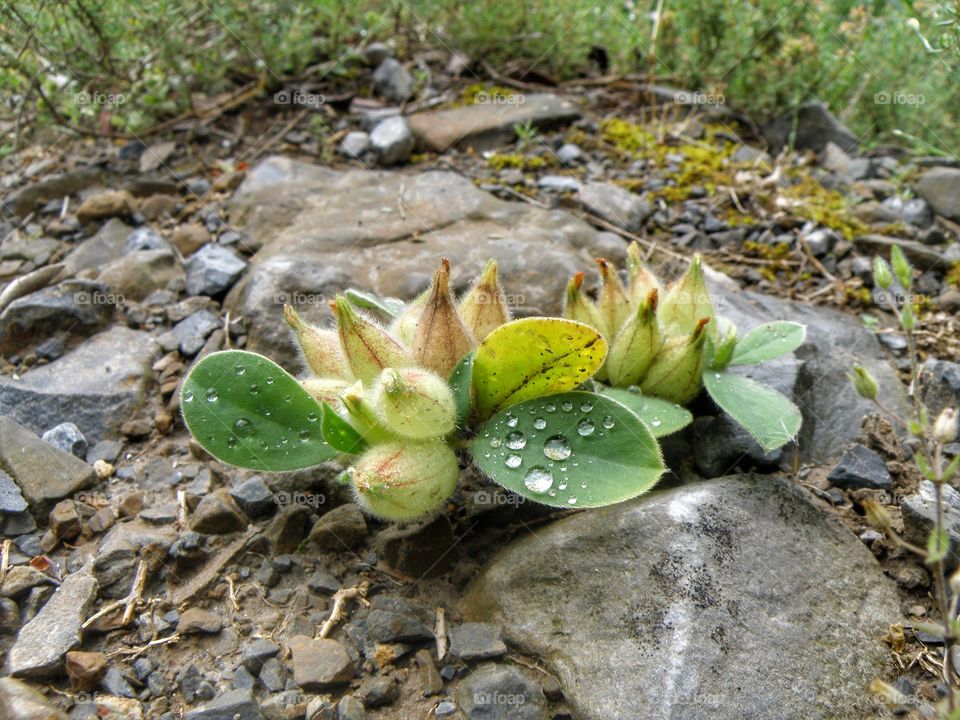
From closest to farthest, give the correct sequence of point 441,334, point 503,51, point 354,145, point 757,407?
point 441,334 → point 757,407 → point 354,145 → point 503,51

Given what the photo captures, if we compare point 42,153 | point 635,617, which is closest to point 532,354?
point 635,617

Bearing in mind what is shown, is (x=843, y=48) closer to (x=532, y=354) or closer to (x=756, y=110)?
(x=756, y=110)

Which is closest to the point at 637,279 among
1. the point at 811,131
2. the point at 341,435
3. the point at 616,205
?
the point at 341,435

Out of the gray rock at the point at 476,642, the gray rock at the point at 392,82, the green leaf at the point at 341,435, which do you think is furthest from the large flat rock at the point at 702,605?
the gray rock at the point at 392,82

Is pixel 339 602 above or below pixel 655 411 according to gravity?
below

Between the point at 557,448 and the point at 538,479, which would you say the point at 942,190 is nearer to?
the point at 557,448

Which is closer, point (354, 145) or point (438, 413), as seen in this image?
point (438, 413)

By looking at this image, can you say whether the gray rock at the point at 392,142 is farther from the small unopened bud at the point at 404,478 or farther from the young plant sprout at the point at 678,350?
the small unopened bud at the point at 404,478
